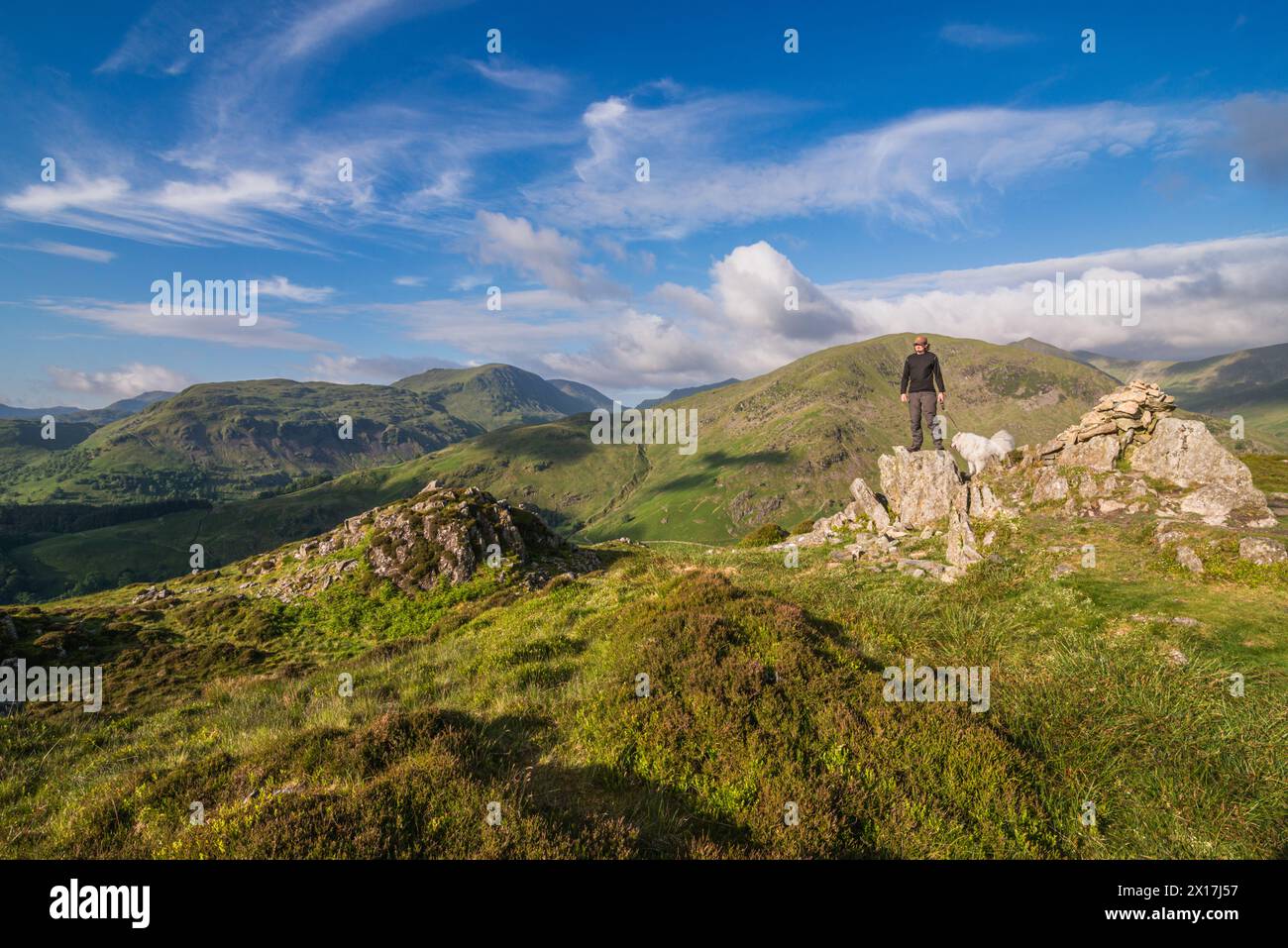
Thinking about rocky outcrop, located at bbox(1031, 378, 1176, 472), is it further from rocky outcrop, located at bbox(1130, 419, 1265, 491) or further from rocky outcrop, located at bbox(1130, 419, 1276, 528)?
rocky outcrop, located at bbox(1130, 419, 1276, 528)

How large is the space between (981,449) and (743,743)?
31468mm

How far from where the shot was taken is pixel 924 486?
1134 inches

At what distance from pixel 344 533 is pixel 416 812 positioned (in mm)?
39053

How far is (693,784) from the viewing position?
25.1ft

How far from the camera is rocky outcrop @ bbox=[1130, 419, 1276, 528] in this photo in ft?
54.9

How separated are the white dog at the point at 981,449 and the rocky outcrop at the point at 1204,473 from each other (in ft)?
20.9

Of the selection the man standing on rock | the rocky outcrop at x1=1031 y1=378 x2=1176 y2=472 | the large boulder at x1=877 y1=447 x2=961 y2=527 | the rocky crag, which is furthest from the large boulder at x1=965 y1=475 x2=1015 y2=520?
the man standing on rock

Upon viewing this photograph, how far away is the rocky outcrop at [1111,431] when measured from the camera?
23.0m

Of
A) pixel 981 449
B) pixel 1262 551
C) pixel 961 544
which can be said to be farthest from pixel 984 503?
pixel 1262 551

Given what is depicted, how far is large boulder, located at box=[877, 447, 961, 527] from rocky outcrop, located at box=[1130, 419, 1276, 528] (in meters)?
7.40

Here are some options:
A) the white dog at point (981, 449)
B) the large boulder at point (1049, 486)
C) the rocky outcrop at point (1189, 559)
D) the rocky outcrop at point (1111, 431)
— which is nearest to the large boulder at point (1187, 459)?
the rocky outcrop at point (1111, 431)

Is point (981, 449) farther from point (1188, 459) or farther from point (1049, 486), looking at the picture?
point (1188, 459)
